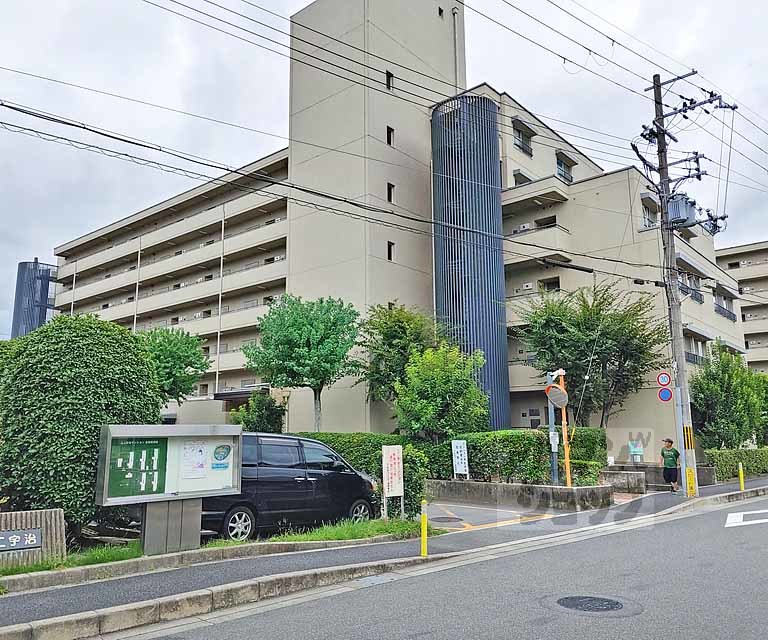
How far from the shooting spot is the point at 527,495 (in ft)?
49.5

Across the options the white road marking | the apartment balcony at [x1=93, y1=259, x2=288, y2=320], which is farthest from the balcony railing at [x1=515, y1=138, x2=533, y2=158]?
the white road marking

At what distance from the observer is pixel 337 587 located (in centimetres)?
750

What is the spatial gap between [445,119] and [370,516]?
19295mm

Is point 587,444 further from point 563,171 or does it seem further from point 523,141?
point 563,171

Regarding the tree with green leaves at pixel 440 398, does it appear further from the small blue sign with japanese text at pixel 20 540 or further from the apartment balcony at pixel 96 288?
the apartment balcony at pixel 96 288

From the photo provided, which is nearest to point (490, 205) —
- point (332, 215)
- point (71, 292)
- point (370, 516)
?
point (332, 215)

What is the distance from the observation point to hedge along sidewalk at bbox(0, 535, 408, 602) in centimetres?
685

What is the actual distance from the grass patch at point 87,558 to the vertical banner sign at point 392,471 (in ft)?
13.3

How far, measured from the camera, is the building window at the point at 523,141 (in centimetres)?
3019

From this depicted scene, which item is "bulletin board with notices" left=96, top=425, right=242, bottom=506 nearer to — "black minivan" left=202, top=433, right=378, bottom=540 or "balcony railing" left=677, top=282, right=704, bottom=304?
"black minivan" left=202, top=433, right=378, bottom=540

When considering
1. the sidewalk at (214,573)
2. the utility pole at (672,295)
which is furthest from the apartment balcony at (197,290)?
the sidewalk at (214,573)

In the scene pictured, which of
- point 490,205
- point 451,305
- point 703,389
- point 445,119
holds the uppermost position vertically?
point 445,119

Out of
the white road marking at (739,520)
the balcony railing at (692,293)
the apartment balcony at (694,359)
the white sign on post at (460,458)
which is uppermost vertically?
the balcony railing at (692,293)

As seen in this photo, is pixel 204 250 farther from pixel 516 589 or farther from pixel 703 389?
pixel 516 589
